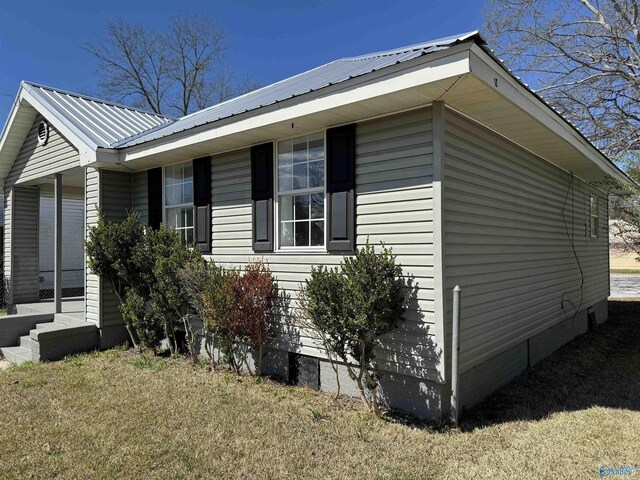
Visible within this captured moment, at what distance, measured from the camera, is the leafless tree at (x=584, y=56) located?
13789 mm

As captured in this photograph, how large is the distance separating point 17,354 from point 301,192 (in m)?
5.71

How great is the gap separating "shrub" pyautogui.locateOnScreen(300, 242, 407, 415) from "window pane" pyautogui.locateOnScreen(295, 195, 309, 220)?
1118mm

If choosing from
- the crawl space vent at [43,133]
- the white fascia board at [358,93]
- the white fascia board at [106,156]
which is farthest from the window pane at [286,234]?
the crawl space vent at [43,133]

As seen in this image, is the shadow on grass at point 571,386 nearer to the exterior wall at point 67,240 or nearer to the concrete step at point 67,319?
the concrete step at point 67,319

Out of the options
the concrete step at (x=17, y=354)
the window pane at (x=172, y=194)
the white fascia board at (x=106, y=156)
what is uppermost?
the white fascia board at (x=106, y=156)

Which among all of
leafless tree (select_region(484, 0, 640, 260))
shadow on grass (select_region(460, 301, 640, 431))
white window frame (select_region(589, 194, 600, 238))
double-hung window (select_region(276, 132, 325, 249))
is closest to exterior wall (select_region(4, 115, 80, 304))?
double-hung window (select_region(276, 132, 325, 249))

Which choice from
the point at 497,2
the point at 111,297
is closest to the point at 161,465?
the point at 111,297

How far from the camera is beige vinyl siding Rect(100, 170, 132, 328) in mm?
7156

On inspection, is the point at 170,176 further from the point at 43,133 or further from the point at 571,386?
the point at 571,386

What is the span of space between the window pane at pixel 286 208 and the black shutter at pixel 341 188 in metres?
0.71

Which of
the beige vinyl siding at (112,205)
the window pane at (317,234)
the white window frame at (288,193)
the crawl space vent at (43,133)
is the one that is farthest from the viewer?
the crawl space vent at (43,133)

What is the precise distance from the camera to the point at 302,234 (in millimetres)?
5180

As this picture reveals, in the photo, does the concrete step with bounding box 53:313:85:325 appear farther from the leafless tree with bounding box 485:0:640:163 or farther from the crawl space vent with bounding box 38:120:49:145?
the leafless tree with bounding box 485:0:640:163

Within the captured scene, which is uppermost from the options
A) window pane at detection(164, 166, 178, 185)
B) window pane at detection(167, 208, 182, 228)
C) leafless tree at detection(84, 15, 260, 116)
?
leafless tree at detection(84, 15, 260, 116)
